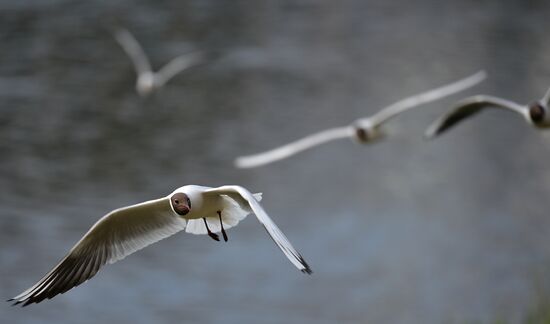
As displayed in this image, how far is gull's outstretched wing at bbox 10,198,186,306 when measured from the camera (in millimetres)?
5746

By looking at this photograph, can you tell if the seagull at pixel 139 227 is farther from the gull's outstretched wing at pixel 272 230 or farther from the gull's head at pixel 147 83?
the gull's head at pixel 147 83

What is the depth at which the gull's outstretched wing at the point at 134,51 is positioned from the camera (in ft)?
54.2

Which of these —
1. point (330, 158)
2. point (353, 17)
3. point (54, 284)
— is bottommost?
point (54, 284)

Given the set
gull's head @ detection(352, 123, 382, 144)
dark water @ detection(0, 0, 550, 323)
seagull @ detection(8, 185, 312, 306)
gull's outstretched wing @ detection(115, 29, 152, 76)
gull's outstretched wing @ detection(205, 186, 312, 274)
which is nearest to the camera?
gull's outstretched wing @ detection(205, 186, 312, 274)

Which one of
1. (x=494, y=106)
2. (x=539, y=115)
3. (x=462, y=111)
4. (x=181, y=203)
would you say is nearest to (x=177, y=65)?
(x=462, y=111)

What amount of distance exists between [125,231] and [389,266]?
9.19 m

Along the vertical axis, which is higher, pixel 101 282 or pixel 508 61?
pixel 508 61

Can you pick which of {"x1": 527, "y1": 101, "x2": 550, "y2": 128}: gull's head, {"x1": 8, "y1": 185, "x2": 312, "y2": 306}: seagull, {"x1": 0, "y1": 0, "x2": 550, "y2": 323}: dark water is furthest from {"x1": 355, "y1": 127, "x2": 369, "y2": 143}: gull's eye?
{"x1": 8, "y1": 185, "x2": 312, "y2": 306}: seagull

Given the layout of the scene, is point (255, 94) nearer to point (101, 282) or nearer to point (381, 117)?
point (101, 282)

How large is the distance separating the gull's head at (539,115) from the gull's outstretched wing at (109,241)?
3.30 m

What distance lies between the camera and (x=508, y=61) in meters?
20.1

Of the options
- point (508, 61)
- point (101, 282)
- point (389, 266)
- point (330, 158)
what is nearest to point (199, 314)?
point (101, 282)

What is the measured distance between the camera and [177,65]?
57.3ft

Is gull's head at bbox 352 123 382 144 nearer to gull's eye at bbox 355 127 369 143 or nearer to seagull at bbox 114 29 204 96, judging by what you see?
gull's eye at bbox 355 127 369 143
